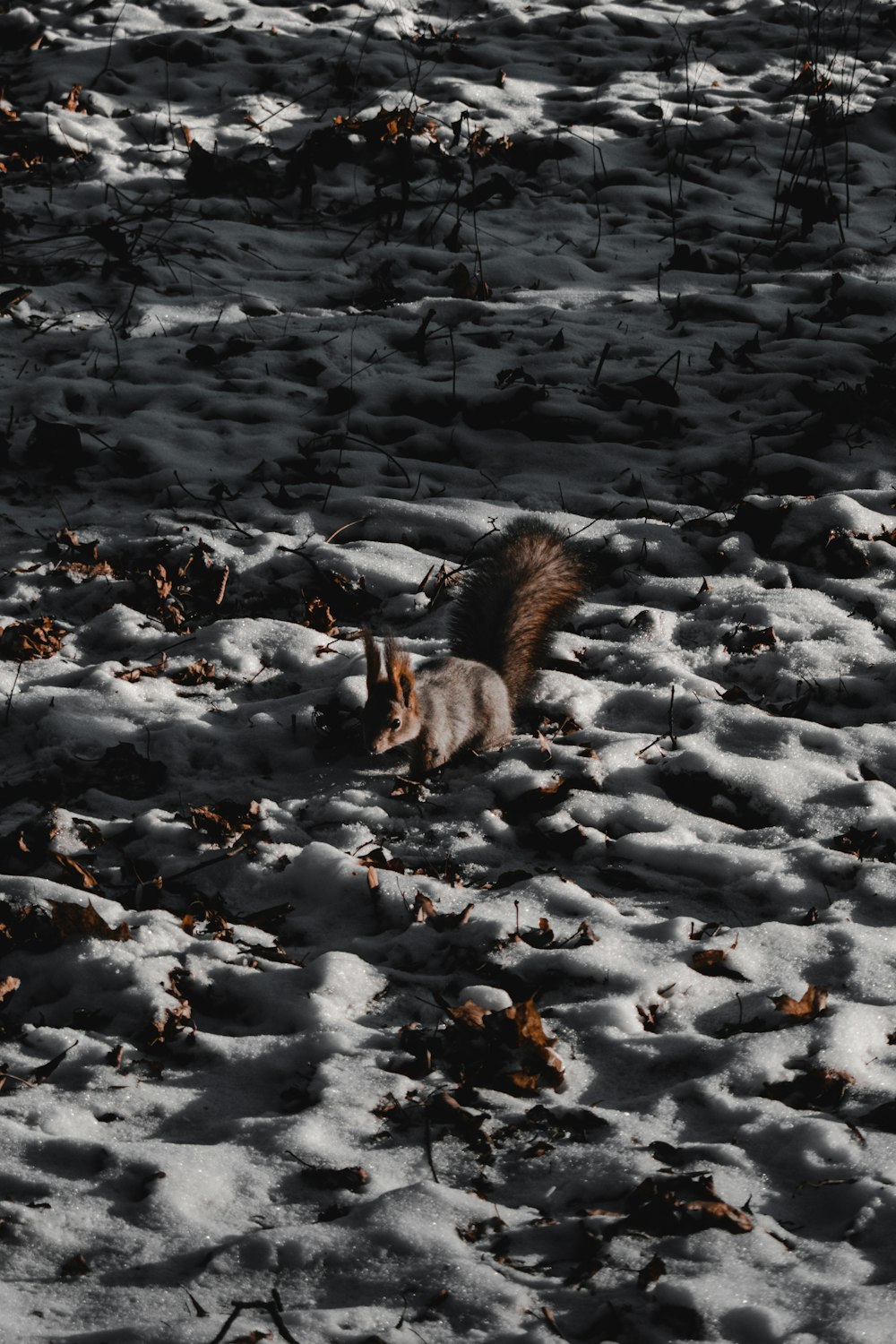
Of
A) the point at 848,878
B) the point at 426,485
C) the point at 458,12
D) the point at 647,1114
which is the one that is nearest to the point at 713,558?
the point at 426,485

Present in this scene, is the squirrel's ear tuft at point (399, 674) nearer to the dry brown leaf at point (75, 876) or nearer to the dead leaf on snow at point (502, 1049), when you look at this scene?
the dry brown leaf at point (75, 876)

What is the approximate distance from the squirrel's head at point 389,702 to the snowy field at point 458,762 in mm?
146

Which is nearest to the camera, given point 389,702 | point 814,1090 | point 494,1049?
point 814,1090

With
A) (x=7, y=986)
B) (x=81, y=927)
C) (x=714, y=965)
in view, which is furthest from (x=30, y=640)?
(x=714, y=965)

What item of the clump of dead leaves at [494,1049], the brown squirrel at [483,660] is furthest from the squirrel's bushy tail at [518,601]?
the clump of dead leaves at [494,1049]

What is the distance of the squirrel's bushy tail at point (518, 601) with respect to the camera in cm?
360

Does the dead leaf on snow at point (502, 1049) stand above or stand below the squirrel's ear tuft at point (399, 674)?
below

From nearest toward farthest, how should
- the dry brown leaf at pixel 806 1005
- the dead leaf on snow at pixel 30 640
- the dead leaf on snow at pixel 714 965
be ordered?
the dry brown leaf at pixel 806 1005, the dead leaf on snow at pixel 714 965, the dead leaf on snow at pixel 30 640

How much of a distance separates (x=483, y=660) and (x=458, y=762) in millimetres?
375

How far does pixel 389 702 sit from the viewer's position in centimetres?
318

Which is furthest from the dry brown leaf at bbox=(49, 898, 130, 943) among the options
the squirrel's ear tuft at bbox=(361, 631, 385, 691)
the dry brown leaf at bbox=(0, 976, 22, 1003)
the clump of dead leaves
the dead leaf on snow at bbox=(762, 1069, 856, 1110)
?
the dead leaf on snow at bbox=(762, 1069, 856, 1110)

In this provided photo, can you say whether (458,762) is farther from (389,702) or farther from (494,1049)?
(494,1049)

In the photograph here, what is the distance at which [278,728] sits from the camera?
11.0 ft

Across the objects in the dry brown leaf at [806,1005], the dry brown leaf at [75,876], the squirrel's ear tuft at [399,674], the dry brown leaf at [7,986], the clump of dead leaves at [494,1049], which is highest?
the squirrel's ear tuft at [399,674]
